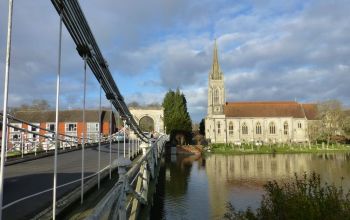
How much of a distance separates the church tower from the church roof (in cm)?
183

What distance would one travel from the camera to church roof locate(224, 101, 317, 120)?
9888 centimetres

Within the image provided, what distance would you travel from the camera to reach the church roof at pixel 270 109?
9888 cm

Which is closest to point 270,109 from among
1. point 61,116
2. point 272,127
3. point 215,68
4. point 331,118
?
point 272,127

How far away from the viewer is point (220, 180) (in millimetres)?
31969

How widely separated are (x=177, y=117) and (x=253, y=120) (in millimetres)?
27718

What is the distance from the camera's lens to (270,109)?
101000 mm

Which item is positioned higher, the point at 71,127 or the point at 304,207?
the point at 71,127

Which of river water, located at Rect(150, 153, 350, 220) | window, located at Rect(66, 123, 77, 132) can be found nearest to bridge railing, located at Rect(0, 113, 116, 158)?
river water, located at Rect(150, 153, 350, 220)

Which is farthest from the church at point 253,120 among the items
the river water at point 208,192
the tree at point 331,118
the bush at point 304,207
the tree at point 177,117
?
the bush at point 304,207

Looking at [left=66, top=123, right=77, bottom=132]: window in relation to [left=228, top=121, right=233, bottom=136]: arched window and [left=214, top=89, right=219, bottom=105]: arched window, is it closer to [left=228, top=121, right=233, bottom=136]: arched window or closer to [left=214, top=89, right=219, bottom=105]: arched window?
[left=228, top=121, right=233, bottom=136]: arched window

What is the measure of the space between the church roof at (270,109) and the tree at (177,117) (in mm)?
19141

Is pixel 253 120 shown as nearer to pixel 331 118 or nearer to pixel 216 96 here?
pixel 216 96

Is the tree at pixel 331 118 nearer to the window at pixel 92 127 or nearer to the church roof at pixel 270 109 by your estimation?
the church roof at pixel 270 109

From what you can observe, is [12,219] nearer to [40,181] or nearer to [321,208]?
[40,181]
